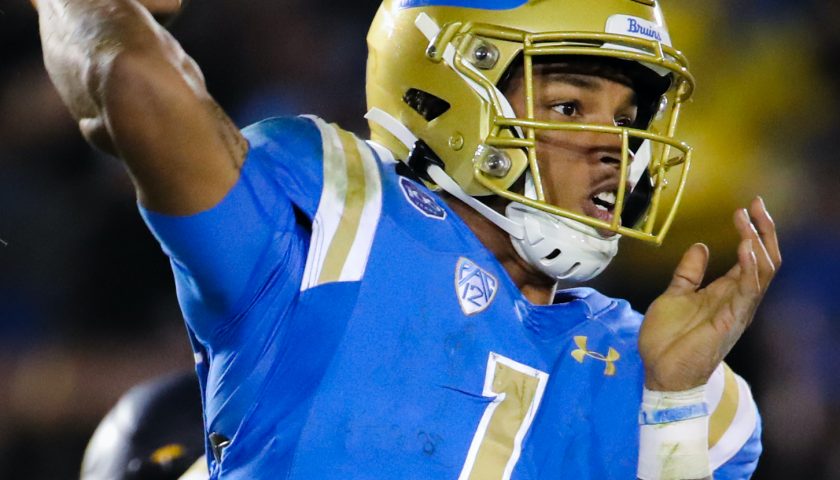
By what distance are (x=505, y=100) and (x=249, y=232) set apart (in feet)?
1.77

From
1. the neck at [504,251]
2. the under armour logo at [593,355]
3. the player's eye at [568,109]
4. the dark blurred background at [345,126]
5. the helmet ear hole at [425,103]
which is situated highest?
the player's eye at [568,109]

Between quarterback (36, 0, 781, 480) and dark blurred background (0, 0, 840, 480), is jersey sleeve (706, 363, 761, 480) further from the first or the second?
dark blurred background (0, 0, 840, 480)

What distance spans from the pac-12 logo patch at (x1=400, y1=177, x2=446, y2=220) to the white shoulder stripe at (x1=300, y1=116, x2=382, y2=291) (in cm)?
7

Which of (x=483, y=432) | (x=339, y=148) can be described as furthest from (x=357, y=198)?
(x=483, y=432)

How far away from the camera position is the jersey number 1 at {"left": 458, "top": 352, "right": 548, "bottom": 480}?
1.62m

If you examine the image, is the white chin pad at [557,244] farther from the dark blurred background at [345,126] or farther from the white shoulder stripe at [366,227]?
the dark blurred background at [345,126]

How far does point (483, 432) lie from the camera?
1.63m

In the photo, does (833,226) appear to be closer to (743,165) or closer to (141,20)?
(743,165)

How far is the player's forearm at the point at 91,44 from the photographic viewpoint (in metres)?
1.34

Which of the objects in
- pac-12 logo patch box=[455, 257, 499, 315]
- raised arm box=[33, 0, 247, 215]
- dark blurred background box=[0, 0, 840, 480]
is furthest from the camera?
dark blurred background box=[0, 0, 840, 480]

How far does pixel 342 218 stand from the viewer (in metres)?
1.56

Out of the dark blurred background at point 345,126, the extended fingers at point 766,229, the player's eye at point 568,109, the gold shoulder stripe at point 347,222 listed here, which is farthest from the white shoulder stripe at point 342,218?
the dark blurred background at point 345,126

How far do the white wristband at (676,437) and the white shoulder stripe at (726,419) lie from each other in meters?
0.18

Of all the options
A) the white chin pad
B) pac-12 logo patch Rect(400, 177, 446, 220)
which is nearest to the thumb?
the white chin pad
